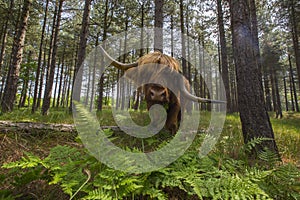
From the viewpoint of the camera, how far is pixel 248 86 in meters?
3.21

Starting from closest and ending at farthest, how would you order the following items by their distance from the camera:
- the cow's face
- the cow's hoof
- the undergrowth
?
the undergrowth
the cow's face
the cow's hoof

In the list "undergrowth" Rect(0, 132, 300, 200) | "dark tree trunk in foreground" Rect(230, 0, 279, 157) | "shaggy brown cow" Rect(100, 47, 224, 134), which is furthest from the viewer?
"shaggy brown cow" Rect(100, 47, 224, 134)

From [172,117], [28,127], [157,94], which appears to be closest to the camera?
[157,94]

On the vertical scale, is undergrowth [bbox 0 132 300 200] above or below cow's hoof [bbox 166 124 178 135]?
below

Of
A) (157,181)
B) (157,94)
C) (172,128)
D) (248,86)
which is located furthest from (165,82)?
(157,181)

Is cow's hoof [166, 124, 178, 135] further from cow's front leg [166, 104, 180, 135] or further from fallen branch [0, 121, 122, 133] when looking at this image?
fallen branch [0, 121, 122, 133]

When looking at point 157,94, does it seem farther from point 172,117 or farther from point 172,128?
point 172,128

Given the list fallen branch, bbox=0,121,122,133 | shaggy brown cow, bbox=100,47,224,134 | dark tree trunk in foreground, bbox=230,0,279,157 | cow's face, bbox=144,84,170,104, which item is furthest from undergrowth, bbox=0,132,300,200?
fallen branch, bbox=0,121,122,133

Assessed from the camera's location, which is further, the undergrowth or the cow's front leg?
the cow's front leg

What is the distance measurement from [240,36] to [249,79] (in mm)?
862

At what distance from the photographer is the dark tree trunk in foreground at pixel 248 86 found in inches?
120

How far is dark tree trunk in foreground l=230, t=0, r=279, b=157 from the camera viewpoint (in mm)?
3051

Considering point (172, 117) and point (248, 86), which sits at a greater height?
point (248, 86)

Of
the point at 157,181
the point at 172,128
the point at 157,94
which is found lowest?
the point at 157,181
